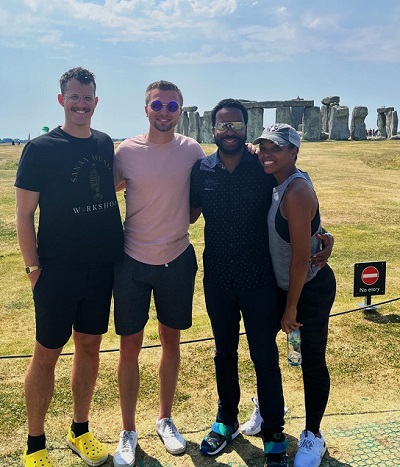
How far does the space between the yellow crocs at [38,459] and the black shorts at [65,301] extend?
62cm

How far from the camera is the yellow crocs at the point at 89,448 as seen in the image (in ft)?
9.69

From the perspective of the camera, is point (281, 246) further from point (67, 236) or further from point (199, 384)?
point (199, 384)

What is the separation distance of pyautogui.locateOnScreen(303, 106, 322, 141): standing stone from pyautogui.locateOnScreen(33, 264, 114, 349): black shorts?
24291mm

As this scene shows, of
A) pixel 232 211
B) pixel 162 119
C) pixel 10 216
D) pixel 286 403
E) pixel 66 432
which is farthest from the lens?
pixel 10 216

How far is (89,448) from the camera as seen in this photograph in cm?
300

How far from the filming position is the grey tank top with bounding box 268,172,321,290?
2742 mm

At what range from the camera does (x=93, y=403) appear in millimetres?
3627

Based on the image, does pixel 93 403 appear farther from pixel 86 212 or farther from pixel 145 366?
pixel 86 212

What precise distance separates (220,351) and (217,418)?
45 cm

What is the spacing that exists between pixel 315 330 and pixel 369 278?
2.57m

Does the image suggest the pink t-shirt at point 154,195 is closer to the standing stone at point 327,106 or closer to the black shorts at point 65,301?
the black shorts at point 65,301

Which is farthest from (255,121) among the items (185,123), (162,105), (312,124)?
(162,105)

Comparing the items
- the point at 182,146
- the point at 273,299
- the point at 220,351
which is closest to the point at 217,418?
the point at 220,351

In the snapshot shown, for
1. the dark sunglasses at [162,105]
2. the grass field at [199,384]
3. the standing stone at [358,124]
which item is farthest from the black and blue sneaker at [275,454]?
the standing stone at [358,124]
